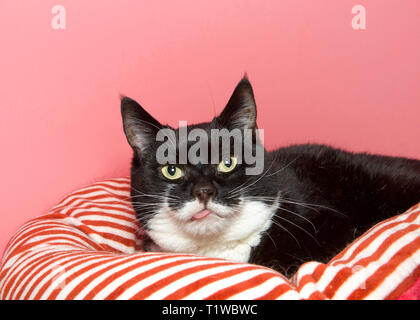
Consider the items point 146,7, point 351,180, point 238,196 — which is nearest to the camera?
point 238,196

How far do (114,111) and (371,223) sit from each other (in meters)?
1.21

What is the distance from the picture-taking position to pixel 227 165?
1.25 meters

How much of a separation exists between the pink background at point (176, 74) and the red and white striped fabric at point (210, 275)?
2.36 ft

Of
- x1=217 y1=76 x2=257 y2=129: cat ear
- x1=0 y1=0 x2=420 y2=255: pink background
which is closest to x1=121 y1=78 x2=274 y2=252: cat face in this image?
x1=217 y1=76 x2=257 y2=129: cat ear

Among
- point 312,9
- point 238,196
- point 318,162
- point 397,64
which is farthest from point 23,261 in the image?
point 397,64

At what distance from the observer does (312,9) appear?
1942 mm

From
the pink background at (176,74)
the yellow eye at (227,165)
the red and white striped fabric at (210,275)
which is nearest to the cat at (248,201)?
the yellow eye at (227,165)

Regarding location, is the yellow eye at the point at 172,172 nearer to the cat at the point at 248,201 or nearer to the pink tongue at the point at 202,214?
the cat at the point at 248,201

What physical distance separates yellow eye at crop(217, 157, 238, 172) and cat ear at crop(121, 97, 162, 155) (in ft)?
0.81

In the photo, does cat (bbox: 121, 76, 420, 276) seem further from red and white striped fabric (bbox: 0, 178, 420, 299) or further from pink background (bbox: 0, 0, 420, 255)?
pink background (bbox: 0, 0, 420, 255)

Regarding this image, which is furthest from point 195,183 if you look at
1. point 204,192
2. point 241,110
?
point 241,110

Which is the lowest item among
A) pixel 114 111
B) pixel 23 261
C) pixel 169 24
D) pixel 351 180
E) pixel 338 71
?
pixel 23 261

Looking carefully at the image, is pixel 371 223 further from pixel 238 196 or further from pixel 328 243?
pixel 238 196

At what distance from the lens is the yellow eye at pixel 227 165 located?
1.24 m
